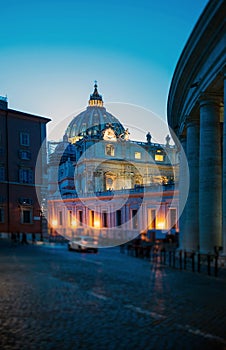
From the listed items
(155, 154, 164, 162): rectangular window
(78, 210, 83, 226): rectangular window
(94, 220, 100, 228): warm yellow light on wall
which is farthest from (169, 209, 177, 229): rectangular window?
(155, 154, 164, 162): rectangular window

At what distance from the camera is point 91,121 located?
372 feet

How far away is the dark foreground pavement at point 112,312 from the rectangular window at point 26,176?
31.3m

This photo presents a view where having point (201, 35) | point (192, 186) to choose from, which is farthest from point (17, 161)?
point (201, 35)

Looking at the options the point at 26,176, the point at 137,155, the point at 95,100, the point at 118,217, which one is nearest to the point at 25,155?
the point at 26,176

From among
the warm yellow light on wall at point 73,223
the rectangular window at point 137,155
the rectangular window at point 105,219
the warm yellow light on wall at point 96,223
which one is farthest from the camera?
the rectangular window at point 137,155

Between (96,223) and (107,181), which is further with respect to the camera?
(107,181)

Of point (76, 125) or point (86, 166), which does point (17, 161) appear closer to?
point (86, 166)

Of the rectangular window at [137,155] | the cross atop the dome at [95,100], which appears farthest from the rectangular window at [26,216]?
the cross atop the dome at [95,100]

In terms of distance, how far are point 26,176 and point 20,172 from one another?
89 centimetres

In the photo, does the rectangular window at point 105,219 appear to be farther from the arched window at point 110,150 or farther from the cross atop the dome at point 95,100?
the cross atop the dome at point 95,100

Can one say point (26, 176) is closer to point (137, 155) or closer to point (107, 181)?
point (107, 181)

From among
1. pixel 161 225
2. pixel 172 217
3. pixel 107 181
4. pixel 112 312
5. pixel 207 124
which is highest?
pixel 207 124

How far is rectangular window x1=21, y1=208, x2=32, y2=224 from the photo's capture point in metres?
44.2

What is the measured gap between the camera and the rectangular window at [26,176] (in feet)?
146
